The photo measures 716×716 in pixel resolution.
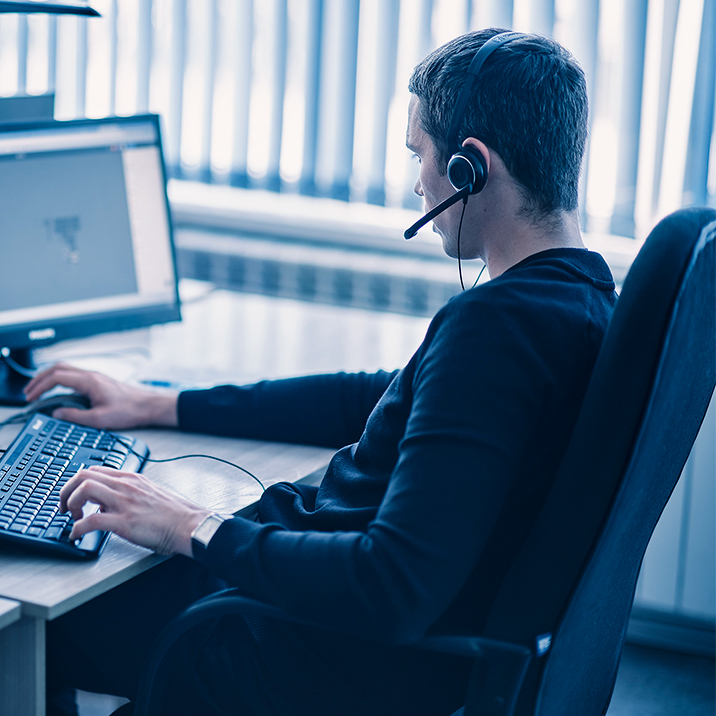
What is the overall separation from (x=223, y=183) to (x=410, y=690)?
6.35ft

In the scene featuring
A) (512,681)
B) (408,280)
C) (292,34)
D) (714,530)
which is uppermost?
(292,34)

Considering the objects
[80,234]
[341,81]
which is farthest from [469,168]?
[341,81]

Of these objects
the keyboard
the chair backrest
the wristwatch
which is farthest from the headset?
the keyboard

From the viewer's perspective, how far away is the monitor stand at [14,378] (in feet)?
4.79

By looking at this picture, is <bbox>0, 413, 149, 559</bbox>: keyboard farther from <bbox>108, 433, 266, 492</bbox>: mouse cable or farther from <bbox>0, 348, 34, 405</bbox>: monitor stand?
<bbox>0, 348, 34, 405</bbox>: monitor stand

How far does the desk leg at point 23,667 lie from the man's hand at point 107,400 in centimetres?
47

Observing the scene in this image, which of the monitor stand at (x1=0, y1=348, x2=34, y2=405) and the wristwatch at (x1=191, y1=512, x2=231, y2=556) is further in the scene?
the monitor stand at (x1=0, y1=348, x2=34, y2=405)

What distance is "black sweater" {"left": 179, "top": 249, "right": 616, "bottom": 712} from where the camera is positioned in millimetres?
819

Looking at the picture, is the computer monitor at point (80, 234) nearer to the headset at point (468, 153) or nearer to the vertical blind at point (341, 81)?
the headset at point (468, 153)

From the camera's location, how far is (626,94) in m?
2.12

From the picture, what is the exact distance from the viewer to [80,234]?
155 centimetres

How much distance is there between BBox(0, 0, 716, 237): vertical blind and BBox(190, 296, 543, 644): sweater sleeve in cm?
142

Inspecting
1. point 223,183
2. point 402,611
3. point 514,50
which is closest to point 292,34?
point 223,183

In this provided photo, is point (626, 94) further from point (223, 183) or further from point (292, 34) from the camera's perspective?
point (223, 183)
